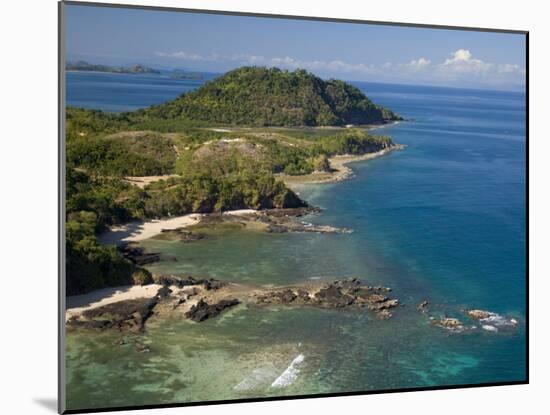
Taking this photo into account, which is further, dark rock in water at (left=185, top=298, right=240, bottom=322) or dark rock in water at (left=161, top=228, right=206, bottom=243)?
dark rock in water at (left=161, top=228, right=206, bottom=243)

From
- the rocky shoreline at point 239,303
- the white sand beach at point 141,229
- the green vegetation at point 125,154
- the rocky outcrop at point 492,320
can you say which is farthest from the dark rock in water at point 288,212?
the rocky outcrop at point 492,320

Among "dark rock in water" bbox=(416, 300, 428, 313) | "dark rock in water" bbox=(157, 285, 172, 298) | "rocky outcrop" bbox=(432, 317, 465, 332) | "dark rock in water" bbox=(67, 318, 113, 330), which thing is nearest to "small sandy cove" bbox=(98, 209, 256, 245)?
"dark rock in water" bbox=(157, 285, 172, 298)

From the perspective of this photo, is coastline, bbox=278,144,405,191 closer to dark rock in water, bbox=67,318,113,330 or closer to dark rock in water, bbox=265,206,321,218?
dark rock in water, bbox=265,206,321,218

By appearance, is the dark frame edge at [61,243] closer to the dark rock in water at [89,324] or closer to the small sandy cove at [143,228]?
the dark rock in water at [89,324]

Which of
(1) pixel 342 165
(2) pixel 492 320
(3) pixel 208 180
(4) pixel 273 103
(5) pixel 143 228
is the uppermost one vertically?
(4) pixel 273 103

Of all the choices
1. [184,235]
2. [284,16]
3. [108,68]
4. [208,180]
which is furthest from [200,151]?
[284,16]

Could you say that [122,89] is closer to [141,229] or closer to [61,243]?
[141,229]
